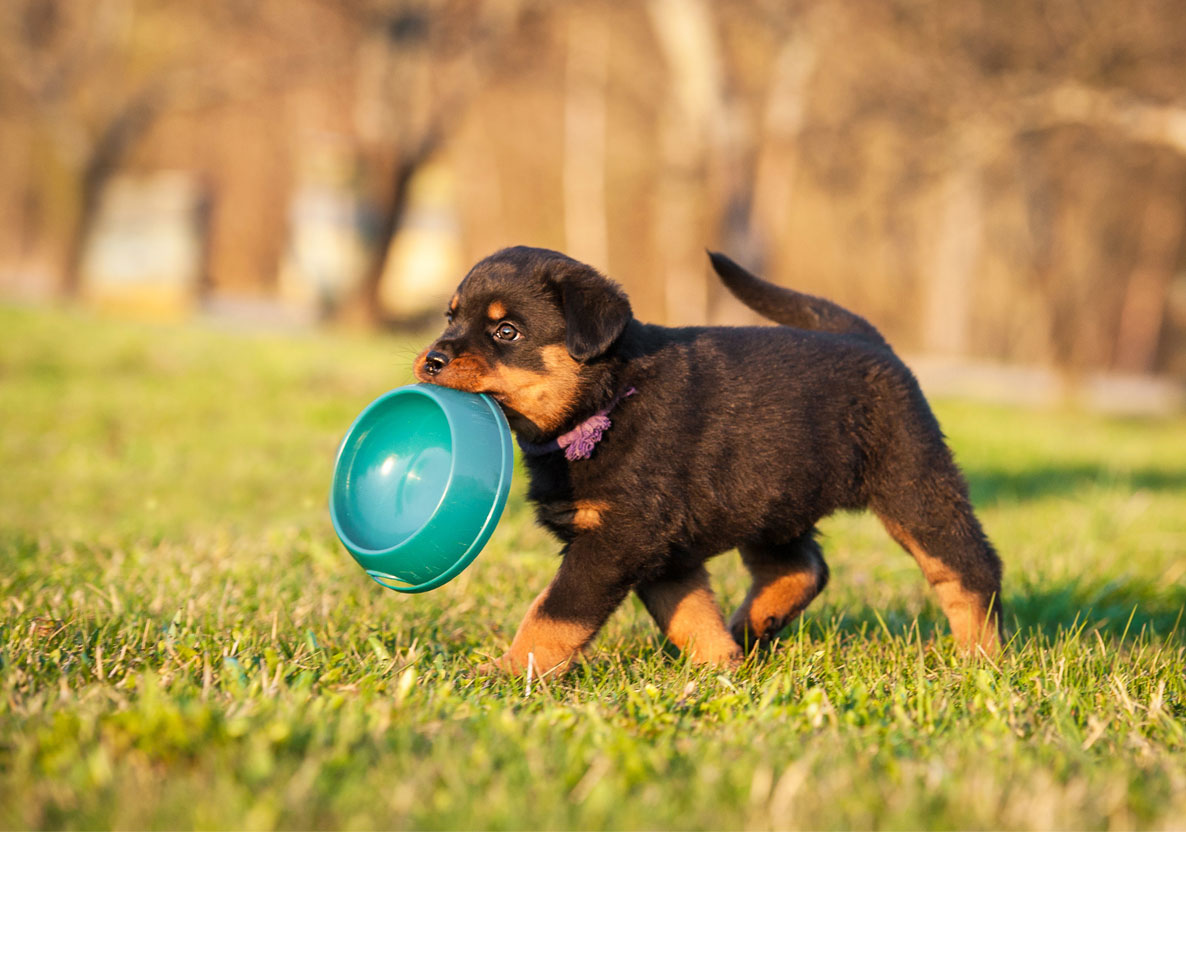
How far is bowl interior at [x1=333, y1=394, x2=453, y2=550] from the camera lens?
3.23 meters

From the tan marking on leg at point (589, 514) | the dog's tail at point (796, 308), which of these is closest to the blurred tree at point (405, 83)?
the dog's tail at point (796, 308)

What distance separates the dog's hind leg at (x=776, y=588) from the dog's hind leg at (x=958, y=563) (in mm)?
322

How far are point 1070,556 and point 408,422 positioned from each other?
3488 mm

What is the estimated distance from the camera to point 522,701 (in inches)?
112

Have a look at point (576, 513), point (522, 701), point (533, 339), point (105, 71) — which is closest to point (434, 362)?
point (533, 339)

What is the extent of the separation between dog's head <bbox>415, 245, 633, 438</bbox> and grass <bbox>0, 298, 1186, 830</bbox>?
0.75m

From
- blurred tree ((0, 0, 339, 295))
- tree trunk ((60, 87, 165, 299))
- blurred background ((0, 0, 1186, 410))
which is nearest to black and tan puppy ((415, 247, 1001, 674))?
blurred background ((0, 0, 1186, 410))

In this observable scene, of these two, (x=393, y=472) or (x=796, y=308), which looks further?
(x=796, y=308)

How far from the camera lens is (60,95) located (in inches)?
640

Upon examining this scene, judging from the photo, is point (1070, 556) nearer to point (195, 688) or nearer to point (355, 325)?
point (195, 688)

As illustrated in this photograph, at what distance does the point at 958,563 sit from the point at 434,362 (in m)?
1.76

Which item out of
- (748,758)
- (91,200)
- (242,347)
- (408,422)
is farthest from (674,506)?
(91,200)

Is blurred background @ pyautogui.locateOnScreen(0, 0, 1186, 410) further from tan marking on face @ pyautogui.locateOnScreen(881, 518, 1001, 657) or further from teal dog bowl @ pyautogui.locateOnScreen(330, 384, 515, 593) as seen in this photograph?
tan marking on face @ pyautogui.locateOnScreen(881, 518, 1001, 657)

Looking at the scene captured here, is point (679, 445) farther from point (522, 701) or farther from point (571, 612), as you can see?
point (522, 701)
